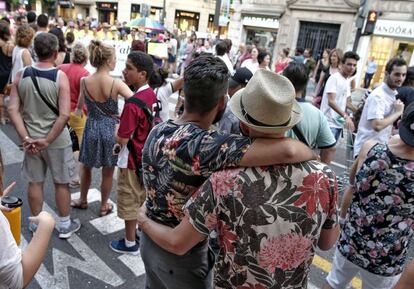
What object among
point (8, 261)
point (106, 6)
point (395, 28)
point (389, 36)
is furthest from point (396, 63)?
point (106, 6)

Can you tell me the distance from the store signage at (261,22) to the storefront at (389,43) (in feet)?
19.8

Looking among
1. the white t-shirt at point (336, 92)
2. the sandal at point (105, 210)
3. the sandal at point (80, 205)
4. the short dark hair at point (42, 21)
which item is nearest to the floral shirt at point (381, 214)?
the sandal at point (105, 210)

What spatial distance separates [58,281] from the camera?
2.95 m

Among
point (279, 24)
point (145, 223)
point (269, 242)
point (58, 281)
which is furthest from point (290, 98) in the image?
point (279, 24)

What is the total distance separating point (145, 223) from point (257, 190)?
67 centimetres

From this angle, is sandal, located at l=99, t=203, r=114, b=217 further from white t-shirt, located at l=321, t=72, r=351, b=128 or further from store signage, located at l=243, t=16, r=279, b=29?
store signage, located at l=243, t=16, r=279, b=29

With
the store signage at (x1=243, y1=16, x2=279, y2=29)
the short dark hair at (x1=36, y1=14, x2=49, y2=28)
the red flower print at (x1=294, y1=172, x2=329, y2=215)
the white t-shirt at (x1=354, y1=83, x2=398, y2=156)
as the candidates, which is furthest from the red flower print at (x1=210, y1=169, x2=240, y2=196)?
the store signage at (x1=243, y1=16, x2=279, y2=29)

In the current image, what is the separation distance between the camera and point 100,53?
3.38 metres

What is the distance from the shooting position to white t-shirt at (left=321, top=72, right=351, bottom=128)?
5.23 metres

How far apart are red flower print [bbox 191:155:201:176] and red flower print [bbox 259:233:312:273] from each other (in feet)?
1.37

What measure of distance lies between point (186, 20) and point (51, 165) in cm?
4039

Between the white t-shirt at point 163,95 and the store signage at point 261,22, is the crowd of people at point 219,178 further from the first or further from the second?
the store signage at point 261,22

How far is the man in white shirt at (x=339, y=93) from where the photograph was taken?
515 centimetres

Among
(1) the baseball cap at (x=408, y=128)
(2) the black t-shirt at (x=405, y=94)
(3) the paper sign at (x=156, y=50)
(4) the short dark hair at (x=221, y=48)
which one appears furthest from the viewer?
(3) the paper sign at (x=156, y=50)
